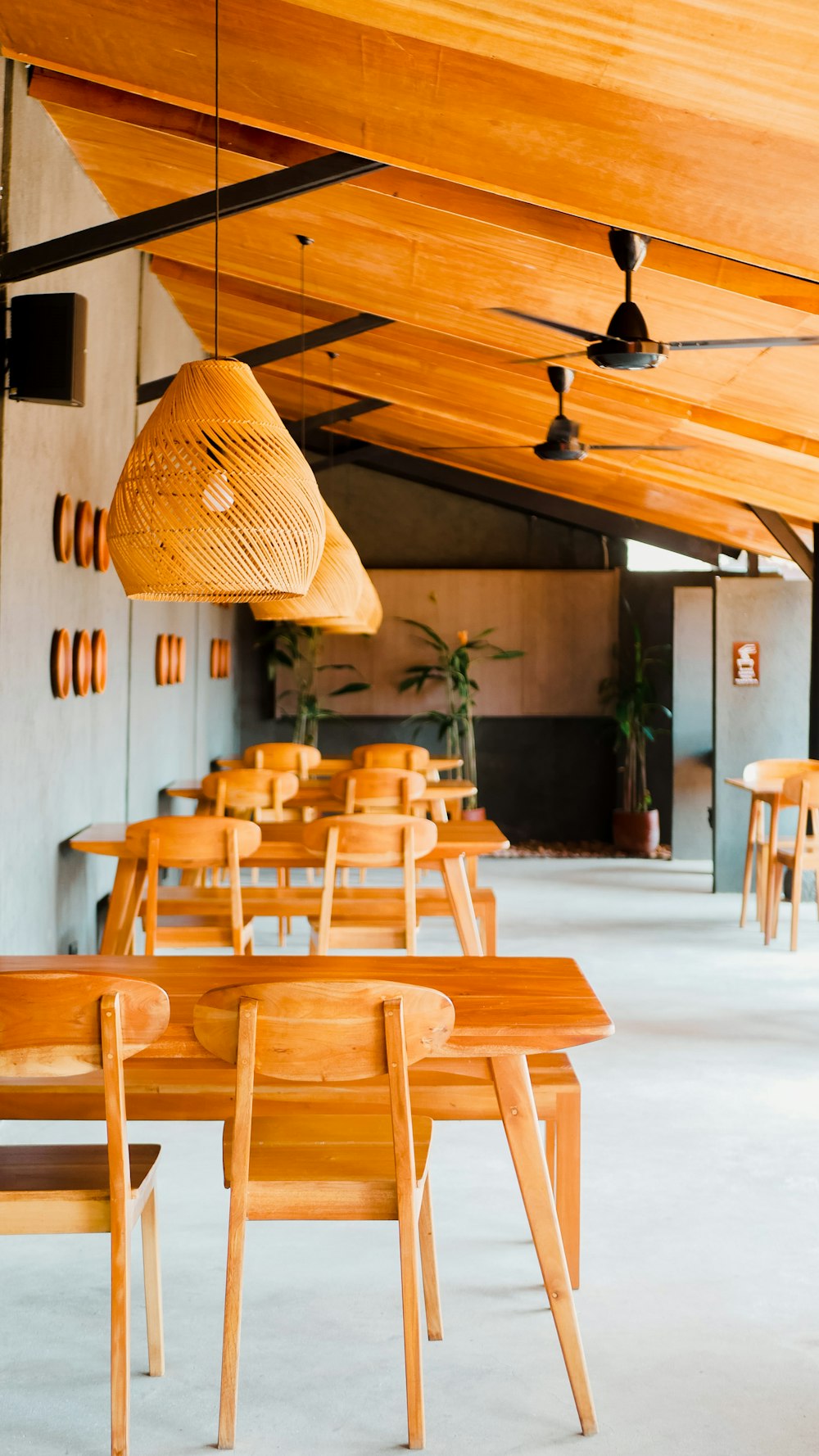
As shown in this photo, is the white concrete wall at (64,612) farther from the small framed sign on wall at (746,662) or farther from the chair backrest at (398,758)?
the small framed sign on wall at (746,662)

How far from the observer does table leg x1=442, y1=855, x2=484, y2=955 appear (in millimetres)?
5223

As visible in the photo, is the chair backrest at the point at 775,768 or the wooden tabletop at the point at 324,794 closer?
the wooden tabletop at the point at 324,794

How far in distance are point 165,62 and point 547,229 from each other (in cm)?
135

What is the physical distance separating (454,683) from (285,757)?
122 inches

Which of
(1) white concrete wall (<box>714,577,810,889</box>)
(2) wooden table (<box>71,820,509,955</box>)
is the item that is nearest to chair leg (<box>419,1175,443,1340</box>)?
(2) wooden table (<box>71,820,509,955</box>)

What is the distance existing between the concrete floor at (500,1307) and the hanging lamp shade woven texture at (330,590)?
236cm

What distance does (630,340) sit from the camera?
13.8 ft

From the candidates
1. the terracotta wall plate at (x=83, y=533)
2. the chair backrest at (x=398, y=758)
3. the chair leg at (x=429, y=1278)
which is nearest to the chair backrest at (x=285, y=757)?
the chair backrest at (x=398, y=758)

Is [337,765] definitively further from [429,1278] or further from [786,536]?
[429,1278]

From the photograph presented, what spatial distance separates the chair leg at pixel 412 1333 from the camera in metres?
2.23

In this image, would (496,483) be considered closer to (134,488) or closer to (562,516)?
(562,516)

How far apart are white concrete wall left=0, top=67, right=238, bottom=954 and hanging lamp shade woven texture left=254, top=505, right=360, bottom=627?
0.90 m

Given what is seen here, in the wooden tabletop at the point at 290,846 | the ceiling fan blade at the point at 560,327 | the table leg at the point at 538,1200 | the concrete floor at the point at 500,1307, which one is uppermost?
the ceiling fan blade at the point at 560,327

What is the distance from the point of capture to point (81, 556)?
18.9 ft
